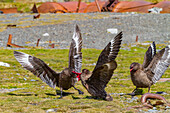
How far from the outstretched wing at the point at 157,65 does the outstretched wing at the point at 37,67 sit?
2849mm

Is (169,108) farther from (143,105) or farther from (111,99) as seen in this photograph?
(111,99)

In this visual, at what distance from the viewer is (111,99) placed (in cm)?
827

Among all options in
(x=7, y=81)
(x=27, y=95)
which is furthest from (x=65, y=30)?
(x=27, y=95)

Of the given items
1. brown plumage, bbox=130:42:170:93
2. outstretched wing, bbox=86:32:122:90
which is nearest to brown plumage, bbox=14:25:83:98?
outstretched wing, bbox=86:32:122:90

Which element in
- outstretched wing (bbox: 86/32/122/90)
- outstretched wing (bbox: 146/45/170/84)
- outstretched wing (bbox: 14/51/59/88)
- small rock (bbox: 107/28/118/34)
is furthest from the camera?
small rock (bbox: 107/28/118/34)

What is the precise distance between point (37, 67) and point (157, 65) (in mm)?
3624

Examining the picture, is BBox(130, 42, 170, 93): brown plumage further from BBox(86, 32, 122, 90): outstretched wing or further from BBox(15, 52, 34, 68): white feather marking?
BBox(15, 52, 34, 68): white feather marking

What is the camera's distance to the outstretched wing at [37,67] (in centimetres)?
892

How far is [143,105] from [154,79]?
1954mm

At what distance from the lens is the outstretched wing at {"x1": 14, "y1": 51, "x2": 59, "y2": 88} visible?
8922 mm

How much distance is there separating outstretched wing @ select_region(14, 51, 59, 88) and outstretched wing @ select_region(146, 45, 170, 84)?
9.35 ft

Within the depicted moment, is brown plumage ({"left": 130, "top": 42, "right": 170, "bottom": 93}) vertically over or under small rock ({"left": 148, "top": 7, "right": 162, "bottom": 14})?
under

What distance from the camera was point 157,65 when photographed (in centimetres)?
930

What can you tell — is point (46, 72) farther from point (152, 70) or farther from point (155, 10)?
point (155, 10)
